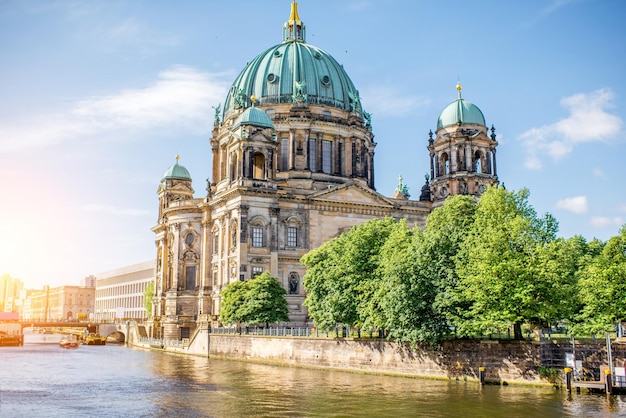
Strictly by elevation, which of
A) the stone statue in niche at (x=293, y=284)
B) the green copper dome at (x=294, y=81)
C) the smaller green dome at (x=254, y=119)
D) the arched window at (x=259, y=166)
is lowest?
the stone statue in niche at (x=293, y=284)

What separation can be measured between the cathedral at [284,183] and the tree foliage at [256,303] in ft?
16.0

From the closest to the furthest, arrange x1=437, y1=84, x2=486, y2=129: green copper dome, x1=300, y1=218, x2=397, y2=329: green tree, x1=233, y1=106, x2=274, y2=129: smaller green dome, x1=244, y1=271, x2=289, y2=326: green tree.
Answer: x1=300, y1=218, x2=397, y2=329: green tree → x1=244, y1=271, x2=289, y2=326: green tree → x1=233, y1=106, x2=274, y2=129: smaller green dome → x1=437, y1=84, x2=486, y2=129: green copper dome

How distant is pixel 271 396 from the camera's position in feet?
139

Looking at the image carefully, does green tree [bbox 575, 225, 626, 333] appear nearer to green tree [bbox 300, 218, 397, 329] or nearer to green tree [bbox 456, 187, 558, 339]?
green tree [bbox 456, 187, 558, 339]

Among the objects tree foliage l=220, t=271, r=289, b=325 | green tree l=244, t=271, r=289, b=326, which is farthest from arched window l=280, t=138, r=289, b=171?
green tree l=244, t=271, r=289, b=326

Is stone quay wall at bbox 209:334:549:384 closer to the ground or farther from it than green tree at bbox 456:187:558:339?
closer to the ground

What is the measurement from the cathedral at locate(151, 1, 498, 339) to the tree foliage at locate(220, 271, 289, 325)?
4882mm

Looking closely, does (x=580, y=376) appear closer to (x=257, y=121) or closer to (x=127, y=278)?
(x=257, y=121)

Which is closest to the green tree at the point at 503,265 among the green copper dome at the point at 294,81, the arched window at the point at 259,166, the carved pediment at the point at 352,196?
the carved pediment at the point at 352,196

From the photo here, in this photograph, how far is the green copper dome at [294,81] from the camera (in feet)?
345

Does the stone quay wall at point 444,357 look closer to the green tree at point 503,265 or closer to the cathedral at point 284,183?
the green tree at point 503,265

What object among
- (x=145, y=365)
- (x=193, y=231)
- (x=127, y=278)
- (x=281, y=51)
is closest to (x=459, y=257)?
(x=145, y=365)

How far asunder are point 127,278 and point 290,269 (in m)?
111

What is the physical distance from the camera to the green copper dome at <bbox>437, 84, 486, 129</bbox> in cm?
9788
